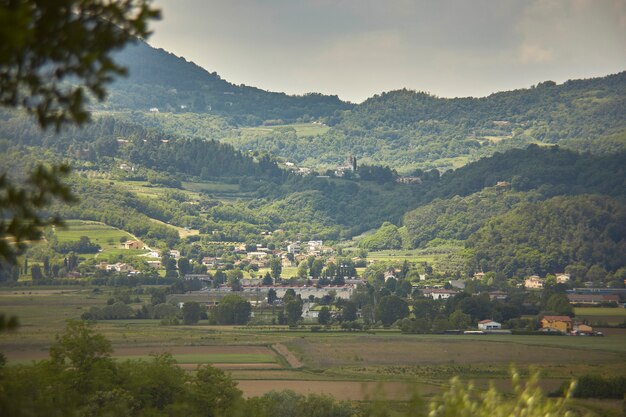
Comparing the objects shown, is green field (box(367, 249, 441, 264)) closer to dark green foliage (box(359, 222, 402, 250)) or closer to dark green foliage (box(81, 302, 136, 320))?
dark green foliage (box(359, 222, 402, 250))

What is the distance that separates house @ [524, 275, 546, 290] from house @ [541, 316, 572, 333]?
86.3 ft

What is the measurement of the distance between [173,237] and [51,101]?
117 meters

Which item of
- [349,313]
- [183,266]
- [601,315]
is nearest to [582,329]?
[601,315]

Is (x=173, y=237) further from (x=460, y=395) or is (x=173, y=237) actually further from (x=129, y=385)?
(x=460, y=395)

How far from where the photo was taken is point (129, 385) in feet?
103

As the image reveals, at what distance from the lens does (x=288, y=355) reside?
5656 cm

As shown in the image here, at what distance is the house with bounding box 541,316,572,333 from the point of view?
68.9m

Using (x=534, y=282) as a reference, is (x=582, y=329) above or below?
below

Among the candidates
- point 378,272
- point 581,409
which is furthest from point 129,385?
point 378,272

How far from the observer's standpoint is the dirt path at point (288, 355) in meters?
53.0

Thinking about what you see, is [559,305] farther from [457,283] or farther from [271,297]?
[457,283]

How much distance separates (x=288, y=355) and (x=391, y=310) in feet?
66.3

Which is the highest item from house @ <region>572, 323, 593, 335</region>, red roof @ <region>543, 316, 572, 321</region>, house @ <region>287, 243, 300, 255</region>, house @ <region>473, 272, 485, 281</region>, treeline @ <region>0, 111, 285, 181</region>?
treeline @ <region>0, 111, 285, 181</region>

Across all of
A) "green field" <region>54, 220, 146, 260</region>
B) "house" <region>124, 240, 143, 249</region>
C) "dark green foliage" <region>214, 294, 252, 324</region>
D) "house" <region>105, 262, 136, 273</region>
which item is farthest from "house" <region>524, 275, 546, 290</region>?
"house" <region>124, 240, 143, 249</region>
